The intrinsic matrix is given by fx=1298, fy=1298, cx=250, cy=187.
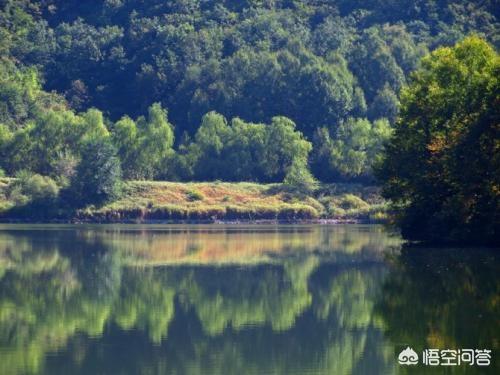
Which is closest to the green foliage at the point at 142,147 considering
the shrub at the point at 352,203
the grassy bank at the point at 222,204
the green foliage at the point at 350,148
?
the grassy bank at the point at 222,204

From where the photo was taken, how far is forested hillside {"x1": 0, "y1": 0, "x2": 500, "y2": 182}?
4417 inches

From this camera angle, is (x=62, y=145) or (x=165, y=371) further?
(x=62, y=145)

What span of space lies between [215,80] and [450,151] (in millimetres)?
78020

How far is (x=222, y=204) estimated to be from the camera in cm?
9994

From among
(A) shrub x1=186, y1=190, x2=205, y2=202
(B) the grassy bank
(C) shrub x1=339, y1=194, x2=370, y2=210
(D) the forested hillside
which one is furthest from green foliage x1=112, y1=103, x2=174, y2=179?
(C) shrub x1=339, y1=194, x2=370, y2=210

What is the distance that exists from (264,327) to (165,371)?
5806mm

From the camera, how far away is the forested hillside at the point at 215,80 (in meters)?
112

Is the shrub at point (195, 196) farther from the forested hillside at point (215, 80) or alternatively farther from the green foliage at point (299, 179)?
the forested hillside at point (215, 80)

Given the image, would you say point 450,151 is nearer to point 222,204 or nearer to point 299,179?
point 222,204

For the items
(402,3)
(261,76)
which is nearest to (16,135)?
(261,76)

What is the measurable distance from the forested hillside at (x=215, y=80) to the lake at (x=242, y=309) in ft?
187

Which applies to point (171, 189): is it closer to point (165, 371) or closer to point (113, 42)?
point (113, 42)

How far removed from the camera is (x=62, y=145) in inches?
4222

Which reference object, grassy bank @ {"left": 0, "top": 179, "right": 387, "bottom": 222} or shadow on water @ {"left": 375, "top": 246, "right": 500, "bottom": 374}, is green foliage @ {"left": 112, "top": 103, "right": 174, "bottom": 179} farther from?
shadow on water @ {"left": 375, "top": 246, "right": 500, "bottom": 374}
